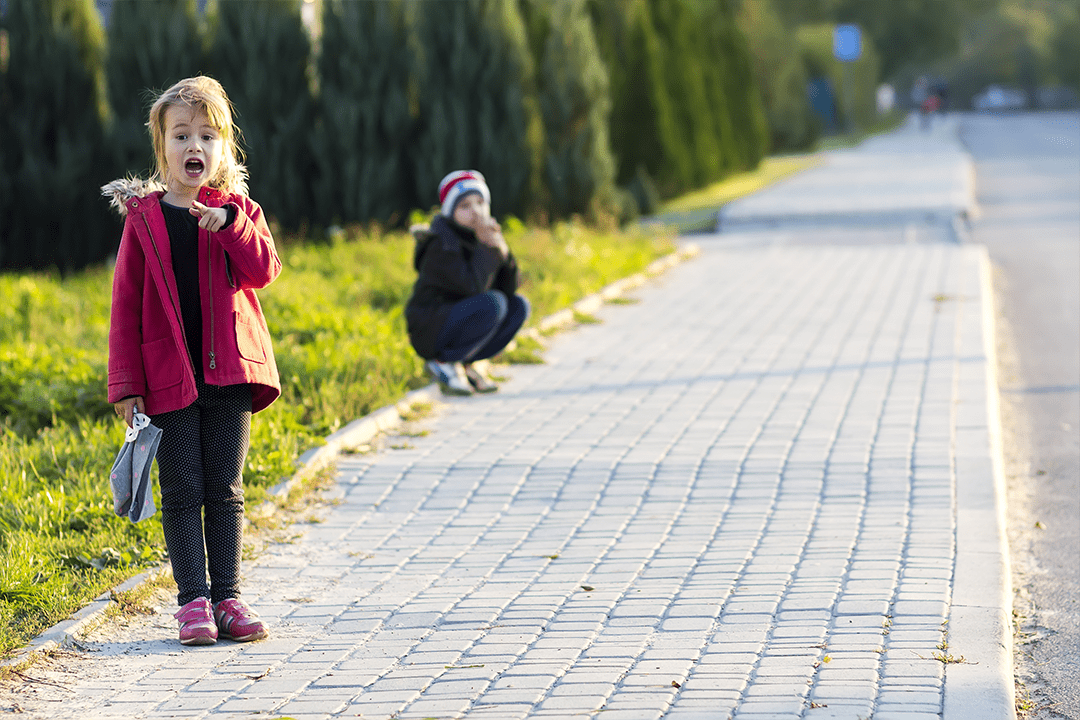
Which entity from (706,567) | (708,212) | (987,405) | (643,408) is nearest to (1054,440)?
(987,405)

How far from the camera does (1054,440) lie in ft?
23.6

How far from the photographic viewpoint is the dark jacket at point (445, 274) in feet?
25.1

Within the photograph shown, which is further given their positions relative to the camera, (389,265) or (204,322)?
(389,265)

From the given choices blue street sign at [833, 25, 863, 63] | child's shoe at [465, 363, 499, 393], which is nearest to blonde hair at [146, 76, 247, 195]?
child's shoe at [465, 363, 499, 393]

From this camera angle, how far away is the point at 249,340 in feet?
14.0

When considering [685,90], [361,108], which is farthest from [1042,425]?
[685,90]

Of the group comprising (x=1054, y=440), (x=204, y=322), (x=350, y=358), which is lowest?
(x=1054, y=440)

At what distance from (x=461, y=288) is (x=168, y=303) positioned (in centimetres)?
372

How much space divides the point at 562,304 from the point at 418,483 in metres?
4.95

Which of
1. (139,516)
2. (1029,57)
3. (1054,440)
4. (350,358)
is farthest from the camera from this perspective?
(1029,57)

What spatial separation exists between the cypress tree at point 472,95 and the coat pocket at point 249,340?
435 inches

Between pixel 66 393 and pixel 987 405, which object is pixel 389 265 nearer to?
pixel 66 393

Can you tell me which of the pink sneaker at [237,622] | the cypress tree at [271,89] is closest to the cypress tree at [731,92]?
the cypress tree at [271,89]

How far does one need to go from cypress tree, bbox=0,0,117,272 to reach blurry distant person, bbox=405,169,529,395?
741 centimetres
